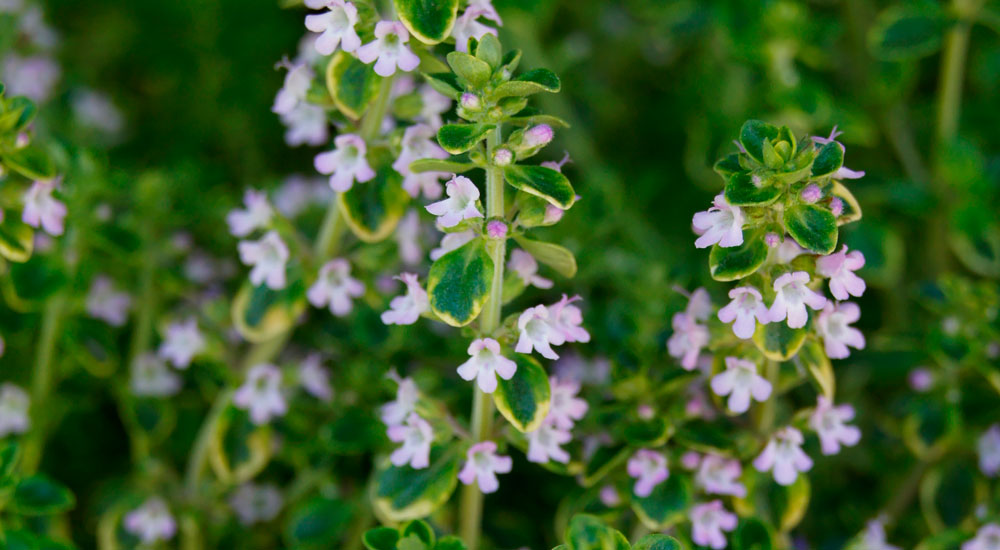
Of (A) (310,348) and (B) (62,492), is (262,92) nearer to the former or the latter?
(A) (310,348)

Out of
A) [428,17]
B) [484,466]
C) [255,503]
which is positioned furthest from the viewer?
[255,503]

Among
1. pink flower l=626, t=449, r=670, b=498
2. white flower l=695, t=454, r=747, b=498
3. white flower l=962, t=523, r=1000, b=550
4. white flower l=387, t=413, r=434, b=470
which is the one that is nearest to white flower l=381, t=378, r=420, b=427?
white flower l=387, t=413, r=434, b=470

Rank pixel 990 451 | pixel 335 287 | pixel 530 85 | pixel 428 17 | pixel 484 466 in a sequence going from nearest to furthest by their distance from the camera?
1. pixel 530 85
2. pixel 428 17
3. pixel 484 466
4. pixel 335 287
5. pixel 990 451

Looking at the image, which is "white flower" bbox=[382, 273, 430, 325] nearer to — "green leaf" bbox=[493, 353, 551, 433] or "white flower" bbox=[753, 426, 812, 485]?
"green leaf" bbox=[493, 353, 551, 433]

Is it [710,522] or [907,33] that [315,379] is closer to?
[710,522]

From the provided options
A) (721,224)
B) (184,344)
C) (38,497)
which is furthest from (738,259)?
(38,497)

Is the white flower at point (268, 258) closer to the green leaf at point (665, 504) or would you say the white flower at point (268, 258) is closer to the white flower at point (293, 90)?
the white flower at point (293, 90)

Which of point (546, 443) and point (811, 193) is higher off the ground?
point (811, 193)
